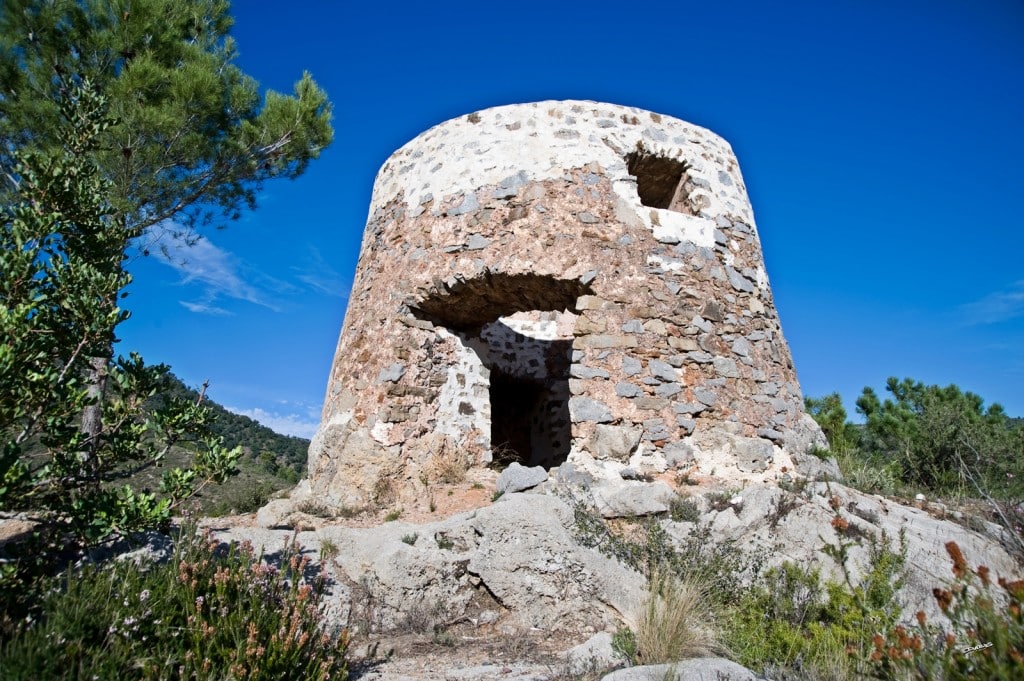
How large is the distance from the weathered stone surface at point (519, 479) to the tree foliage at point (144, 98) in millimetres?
5808

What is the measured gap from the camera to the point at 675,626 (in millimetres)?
3473

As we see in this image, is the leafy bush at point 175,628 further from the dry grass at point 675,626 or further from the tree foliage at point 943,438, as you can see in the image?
the tree foliage at point 943,438

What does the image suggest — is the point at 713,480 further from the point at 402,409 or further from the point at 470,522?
the point at 402,409

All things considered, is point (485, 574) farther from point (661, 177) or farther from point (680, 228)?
point (661, 177)

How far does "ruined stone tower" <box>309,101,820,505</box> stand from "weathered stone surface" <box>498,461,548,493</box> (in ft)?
1.29

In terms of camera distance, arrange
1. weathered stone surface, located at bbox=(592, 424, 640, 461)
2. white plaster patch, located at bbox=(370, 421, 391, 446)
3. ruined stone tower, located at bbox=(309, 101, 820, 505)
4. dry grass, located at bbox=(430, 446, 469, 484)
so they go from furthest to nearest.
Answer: dry grass, located at bbox=(430, 446, 469, 484), white plaster patch, located at bbox=(370, 421, 391, 446), ruined stone tower, located at bbox=(309, 101, 820, 505), weathered stone surface, located at bbox=(592, 424, 640, 461)

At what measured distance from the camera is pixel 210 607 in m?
2.94

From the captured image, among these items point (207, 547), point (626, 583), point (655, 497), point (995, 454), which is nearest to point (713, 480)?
point (655, 497)

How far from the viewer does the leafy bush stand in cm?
246

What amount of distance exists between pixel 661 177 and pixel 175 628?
6461 mm

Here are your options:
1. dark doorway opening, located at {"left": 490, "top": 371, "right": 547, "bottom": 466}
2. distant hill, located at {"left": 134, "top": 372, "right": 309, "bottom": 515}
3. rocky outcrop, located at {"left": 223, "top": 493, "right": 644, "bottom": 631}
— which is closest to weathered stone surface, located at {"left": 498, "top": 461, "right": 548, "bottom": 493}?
rocky outcrop, located at {"left": 223, "top": 493, "right": 644, "bottom": 631}

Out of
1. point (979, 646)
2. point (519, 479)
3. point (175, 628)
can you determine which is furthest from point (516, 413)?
point (979, 646)

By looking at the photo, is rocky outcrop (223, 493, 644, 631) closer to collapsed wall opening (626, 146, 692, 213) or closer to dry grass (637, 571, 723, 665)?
dry grass (637, 571, 723, 665)

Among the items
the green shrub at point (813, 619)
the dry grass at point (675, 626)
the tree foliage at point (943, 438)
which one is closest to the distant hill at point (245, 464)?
the dry grass at point (675, 626)
